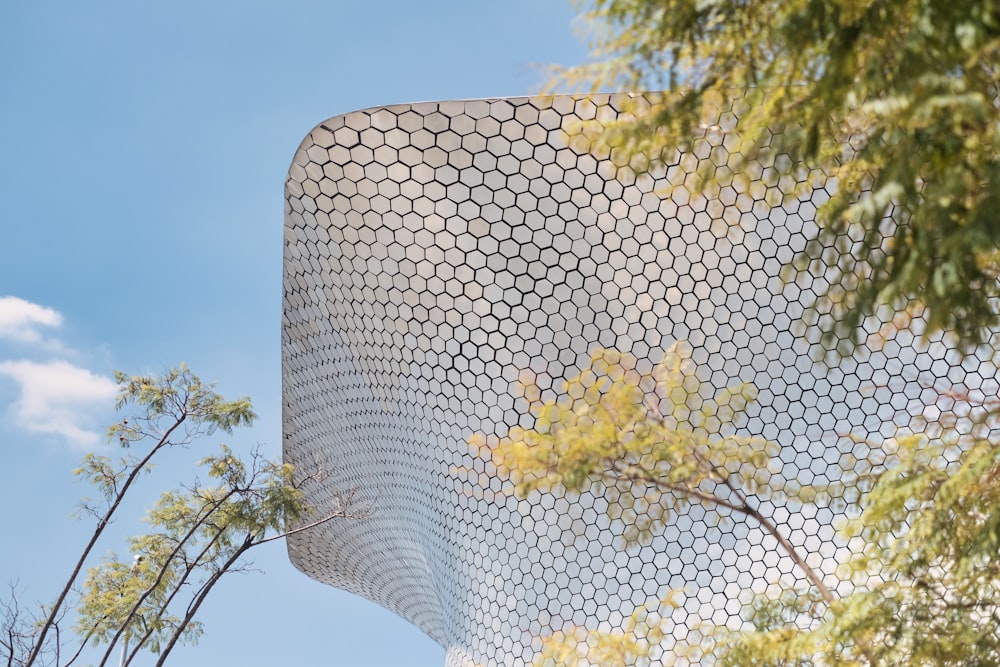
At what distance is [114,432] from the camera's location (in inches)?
232

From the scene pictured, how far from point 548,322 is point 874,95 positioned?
4.71 meters

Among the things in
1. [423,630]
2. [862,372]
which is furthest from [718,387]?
[423,630]

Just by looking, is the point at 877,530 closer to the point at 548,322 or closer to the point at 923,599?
the point at 923,599

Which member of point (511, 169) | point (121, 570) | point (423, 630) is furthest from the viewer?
point (423, 630)

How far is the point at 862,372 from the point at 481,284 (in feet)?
9.68

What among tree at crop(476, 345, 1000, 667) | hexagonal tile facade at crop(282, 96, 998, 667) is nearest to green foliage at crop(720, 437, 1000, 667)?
tree at crop(476, 345, 1000, 667)

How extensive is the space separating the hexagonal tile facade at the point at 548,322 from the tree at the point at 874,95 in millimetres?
3595

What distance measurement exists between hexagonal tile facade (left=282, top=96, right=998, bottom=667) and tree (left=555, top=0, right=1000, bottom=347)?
11.8 feet

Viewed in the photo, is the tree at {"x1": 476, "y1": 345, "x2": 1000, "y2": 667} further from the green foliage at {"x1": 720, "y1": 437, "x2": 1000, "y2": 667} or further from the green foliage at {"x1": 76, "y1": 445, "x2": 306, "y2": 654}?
the green foliage at {"x1": 76, "y1": 445, "x2": 306, "y2": 654}

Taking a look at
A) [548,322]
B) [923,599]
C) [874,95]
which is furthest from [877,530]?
[548,322]

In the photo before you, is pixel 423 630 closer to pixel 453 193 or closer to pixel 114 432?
pixel 114 432

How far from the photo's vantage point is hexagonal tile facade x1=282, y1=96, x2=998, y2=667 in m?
5.72

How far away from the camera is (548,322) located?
6.20 meters

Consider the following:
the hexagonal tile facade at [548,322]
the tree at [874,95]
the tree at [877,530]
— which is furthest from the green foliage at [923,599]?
the hexagonal tile facade at [548,322]
